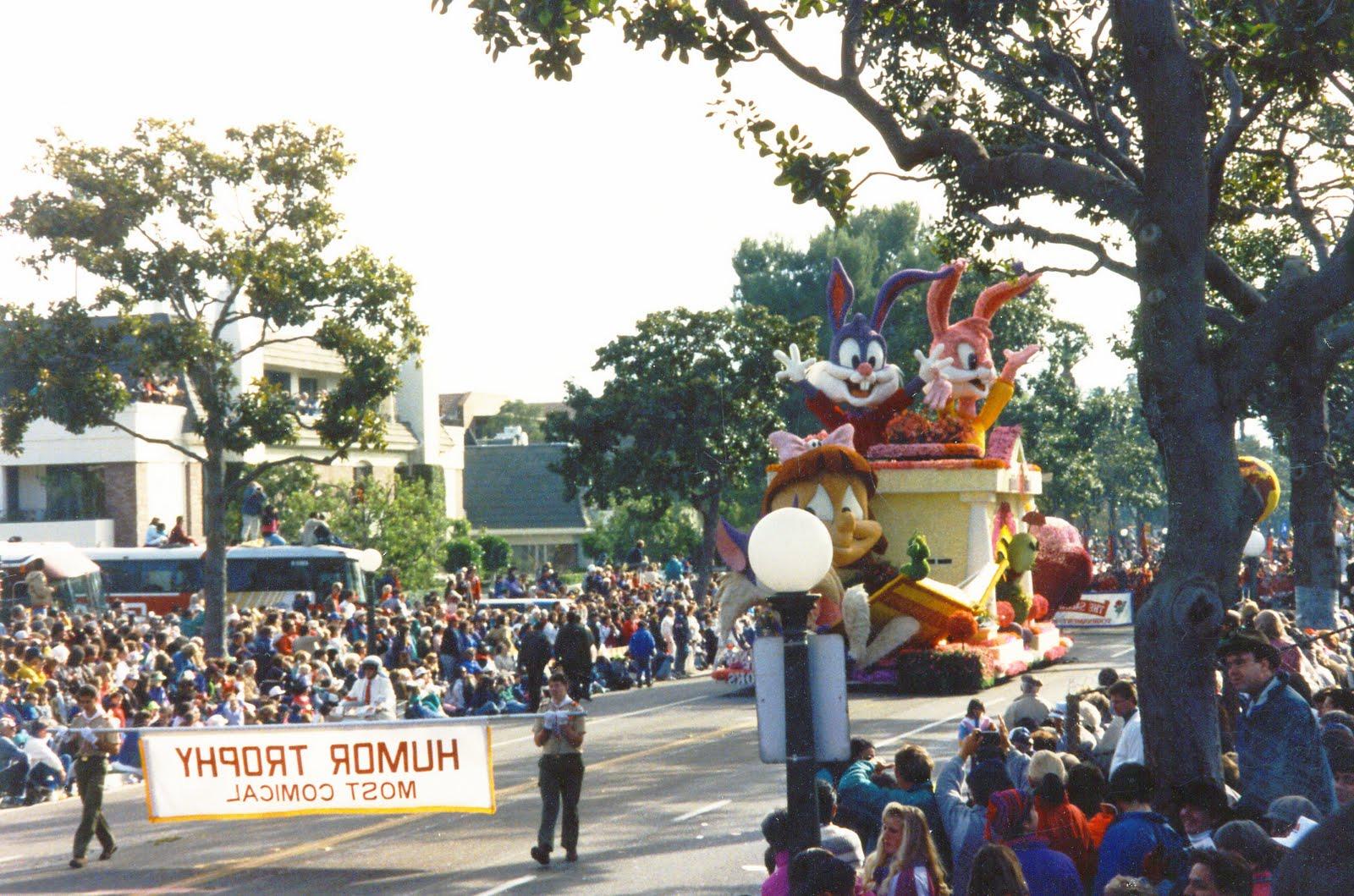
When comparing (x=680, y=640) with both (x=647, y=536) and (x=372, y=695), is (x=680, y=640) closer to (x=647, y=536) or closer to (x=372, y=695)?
(x=372, y=695)

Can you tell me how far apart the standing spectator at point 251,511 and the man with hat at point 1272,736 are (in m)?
40.5

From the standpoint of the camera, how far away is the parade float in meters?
26.7

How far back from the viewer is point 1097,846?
8367mm

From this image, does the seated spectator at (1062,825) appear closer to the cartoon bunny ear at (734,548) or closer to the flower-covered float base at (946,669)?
the cartoon bunny ear at (734,548)

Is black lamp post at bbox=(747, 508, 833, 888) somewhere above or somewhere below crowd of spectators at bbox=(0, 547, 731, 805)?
above

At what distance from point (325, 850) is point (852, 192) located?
7.84 meters

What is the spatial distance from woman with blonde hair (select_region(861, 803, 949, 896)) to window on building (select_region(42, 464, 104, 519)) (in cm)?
4582

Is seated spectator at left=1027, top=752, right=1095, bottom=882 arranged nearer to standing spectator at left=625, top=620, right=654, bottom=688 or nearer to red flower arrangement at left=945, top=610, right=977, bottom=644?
red flower arrangement at left=945, top=610, right=977, bottom=644

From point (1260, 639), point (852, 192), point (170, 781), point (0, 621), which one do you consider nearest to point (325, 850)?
point (170, 781)

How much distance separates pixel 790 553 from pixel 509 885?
18.3 ft

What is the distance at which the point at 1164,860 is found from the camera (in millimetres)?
7602

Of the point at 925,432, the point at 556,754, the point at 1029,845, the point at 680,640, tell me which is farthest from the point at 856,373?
the point at 1029,845

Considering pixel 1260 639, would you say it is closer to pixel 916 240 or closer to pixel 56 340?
pixel 56 340

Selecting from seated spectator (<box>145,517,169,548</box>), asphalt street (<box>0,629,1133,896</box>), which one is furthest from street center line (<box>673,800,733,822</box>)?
seated spectator (<box>145,517,169,548</box>)
